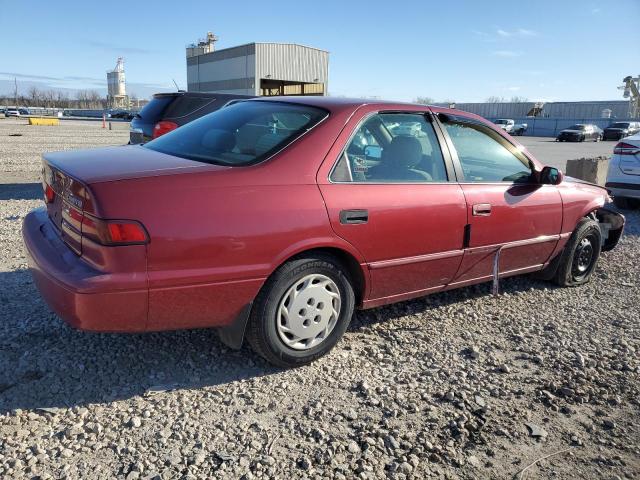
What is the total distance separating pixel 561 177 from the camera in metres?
4.47

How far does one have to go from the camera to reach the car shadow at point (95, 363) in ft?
9.41

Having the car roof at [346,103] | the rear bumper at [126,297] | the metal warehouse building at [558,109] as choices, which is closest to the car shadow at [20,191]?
the car roof at [346,103]

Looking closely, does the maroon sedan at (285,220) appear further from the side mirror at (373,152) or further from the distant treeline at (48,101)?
the distant treeline at (48,101)

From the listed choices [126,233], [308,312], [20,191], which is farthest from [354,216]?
[20,191]

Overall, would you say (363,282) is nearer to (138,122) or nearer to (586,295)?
(586,295)

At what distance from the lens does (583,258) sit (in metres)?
5.11

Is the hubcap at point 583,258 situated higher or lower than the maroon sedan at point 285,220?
lower

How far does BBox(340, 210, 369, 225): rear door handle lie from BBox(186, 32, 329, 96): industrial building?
128ft

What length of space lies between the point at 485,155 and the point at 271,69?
40.9m

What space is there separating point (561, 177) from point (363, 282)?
7.11ft

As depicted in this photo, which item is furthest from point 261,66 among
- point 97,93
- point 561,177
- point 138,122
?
point 97,93

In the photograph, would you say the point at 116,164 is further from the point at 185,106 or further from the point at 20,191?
the point at 20,191

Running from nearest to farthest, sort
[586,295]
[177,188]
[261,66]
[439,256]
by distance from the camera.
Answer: [177,188] → [439,256] → [586,295] → [261,66]

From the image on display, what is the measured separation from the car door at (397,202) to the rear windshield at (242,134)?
1.03 feet
